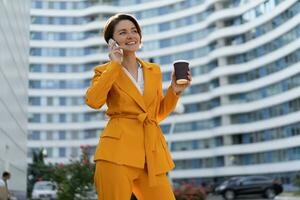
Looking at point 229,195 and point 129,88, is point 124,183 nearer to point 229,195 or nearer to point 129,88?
point 129,88

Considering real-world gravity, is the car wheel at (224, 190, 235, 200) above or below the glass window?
below

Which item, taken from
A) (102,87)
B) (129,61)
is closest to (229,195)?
(129,61)

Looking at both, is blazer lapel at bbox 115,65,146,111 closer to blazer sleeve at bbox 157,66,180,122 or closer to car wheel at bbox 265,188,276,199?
blazer sleeve at bbox 157,66,180,122

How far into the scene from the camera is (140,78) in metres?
3.56

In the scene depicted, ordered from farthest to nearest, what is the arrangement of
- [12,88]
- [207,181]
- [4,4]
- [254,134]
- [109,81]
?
[207,181]
[254,134]
[12,88]
[4,4]
[109,81]

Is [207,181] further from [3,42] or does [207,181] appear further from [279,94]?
[3,42]

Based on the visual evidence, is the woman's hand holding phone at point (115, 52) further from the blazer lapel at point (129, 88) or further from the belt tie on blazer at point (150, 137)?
the belt tie on blazer at point (150, 137)

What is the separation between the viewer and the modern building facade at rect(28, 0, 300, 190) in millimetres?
52500

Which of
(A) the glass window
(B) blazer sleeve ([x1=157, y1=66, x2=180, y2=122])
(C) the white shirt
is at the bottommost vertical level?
(B) blazer sleeve ([x1=157, y1=66, x2=180, y2=122])

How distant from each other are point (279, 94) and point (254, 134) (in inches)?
242

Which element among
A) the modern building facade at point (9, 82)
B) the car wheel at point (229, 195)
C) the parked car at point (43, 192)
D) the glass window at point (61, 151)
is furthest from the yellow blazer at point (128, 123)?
the glass window at point (61, 151)

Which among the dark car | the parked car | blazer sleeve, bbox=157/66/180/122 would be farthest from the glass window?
blazer sleeve, bbox=157/66/180/122

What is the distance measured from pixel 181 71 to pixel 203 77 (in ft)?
202

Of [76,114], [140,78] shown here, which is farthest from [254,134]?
[140,78]
